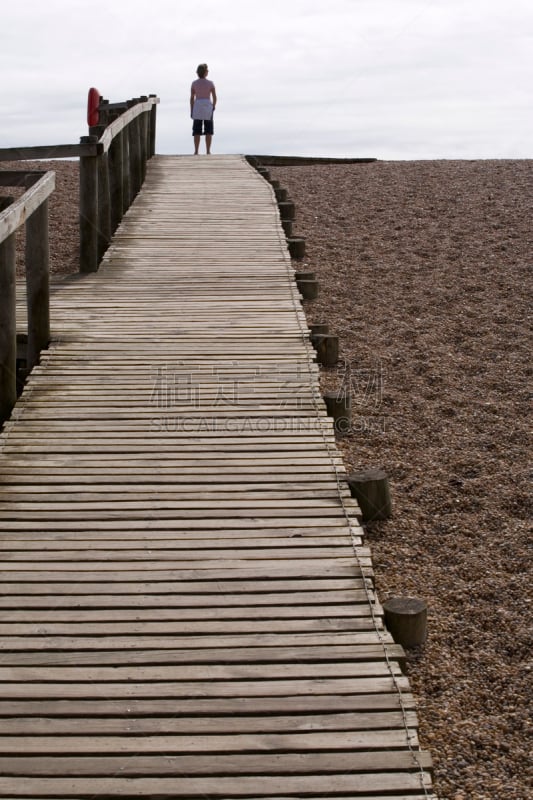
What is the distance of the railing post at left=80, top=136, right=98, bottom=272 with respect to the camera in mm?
10156

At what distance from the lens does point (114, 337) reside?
7.96 meters

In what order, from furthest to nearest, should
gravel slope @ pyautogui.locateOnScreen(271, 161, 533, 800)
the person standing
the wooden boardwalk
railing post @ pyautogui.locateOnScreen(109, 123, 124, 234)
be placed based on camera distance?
1. the person standing
2. railing post @ pyautogui.locateOnScreen(109, 123, 124, 234)
3. gravel slope @ pyautogui.locateOnScreen(271, 161, 533, 800)
4. the wooden boardwalk

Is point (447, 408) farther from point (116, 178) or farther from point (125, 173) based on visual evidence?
point (125, 173)

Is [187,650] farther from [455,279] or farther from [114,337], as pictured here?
[455,279]

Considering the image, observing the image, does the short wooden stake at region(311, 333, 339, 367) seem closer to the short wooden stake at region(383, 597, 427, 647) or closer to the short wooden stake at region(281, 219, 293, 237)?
the short wooden stake at region(281, 219, 293, 237)

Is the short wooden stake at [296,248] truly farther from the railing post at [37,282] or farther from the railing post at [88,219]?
the railing post at [37,282]

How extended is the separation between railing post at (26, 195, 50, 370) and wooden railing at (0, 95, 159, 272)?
6.56 feet

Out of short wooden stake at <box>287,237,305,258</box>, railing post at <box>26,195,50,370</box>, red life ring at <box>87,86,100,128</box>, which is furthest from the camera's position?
red life ring at <box>87,86,100,128</box>

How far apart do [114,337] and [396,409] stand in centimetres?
216

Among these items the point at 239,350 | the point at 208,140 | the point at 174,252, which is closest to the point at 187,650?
the point at 239,350

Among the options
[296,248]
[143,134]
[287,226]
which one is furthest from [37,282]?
[143,134]

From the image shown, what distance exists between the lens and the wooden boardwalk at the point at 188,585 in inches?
147

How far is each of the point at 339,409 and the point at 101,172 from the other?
480cm

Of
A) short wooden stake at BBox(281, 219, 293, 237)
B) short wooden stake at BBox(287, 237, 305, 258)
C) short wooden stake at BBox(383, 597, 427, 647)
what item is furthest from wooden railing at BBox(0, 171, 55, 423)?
short wooden stake at BBox(281, 219, 293, 237)
